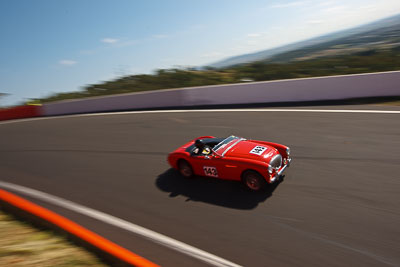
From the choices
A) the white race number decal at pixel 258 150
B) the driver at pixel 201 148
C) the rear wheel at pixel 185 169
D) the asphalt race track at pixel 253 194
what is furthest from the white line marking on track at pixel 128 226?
the white race number decal at pixel 258 150

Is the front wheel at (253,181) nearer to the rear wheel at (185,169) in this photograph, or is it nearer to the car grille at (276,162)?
the car grille at (276,162)

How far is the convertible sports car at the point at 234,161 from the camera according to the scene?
18.8ft

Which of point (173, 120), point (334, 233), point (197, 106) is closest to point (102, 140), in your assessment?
point (173, 120)

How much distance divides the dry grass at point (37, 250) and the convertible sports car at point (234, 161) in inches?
129

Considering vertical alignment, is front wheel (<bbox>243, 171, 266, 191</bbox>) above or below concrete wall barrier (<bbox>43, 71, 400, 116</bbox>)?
below

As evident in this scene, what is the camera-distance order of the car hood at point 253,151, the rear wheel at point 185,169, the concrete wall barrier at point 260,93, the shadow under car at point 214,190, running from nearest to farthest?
the shadow under car at point 214,190
the car hood at point 253,151
the rear wheel at point 185,169
the concrete wall barrier at point 260,93

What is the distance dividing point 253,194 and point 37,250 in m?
3.95

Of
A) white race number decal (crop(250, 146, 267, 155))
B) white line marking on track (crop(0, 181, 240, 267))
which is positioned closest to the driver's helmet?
white race number decal (crop(250, 146, 267, 155))

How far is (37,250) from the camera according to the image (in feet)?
12.4

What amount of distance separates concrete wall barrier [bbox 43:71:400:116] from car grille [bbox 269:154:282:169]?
7739mm

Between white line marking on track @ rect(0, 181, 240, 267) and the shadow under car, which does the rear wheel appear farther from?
white line marking on track @ rect(0, 181, 240, 267)

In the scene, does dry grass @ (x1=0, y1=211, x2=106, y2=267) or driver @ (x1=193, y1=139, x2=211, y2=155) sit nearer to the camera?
dry grass @ (x1=0, y1=211, x2=106, y2=267)

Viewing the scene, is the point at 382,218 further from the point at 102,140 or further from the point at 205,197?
the point at 102,140

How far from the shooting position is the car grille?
5.83m
